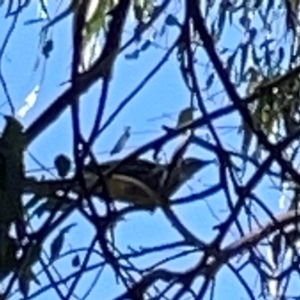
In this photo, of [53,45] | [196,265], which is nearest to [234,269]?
[196,265]

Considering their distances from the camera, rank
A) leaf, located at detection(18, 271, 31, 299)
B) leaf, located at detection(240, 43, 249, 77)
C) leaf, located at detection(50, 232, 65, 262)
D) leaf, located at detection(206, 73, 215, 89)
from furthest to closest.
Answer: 1. leaf, located at detection(240, 43, 249, 77)
2. leaf, located at detection(206, 73, 215, 89)
3. leaf, located at detection(50, 232, 65, 262)
4. leaf, located at detection(18, 271, 31, 299)

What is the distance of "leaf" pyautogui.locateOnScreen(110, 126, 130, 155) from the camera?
1.74m

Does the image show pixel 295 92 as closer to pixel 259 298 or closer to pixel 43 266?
pixel 259 298

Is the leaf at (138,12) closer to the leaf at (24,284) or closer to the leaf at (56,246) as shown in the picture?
the leaf at (56,246)

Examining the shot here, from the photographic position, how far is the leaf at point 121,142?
174 centimetres

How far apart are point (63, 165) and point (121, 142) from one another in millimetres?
150

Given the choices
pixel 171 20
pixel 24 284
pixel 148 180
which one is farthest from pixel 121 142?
pixel 24 284

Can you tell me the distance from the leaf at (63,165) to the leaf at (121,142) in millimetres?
117

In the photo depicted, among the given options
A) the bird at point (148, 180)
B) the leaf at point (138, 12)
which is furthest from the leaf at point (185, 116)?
the leaf at point (138, 12)

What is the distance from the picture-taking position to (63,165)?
5.34ft

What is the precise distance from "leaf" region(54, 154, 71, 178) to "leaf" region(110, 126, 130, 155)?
12cm

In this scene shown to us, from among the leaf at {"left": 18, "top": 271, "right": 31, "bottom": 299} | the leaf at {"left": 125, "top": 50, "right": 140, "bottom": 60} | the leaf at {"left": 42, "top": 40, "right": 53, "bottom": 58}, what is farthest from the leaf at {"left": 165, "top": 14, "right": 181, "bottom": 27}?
the leaf at {"left": 18, "top": 271, "right": 31, "bottom": 299}

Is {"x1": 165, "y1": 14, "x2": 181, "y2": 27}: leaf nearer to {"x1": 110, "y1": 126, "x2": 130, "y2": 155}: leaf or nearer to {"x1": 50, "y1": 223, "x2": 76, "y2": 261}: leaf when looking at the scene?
{"x1": 110, "y1": 126, "x2": 130, "y2": 155}: leaf

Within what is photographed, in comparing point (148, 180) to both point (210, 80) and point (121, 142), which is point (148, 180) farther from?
point (210, 80)
